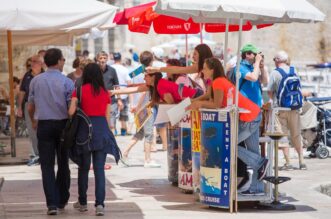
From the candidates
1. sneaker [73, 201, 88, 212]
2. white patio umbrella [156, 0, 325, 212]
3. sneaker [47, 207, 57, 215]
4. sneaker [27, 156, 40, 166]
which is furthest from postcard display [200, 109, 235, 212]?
sneaker [27, 156, 40, 166]

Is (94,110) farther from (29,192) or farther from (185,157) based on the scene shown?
(29,192)

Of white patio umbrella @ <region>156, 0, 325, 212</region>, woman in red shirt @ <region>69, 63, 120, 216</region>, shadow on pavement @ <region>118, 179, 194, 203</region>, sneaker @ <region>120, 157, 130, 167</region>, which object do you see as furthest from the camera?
sneaker @ <region>120, 157, 130, 167</region>

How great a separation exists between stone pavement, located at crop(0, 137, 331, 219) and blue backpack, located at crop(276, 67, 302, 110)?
1.07m

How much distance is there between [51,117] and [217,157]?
1.88 metres

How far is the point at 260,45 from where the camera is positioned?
40625 mm

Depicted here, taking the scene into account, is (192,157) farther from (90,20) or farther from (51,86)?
(90,20)

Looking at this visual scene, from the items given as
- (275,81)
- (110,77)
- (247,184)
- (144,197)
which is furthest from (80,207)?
(110,77)

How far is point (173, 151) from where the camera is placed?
42.5 ft

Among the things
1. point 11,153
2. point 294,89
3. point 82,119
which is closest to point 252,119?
point 82,119

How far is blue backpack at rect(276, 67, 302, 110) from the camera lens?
14.9 meters

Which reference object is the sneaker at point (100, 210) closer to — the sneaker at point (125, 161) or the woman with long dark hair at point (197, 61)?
the woman with long dark hair at point (197, 61)

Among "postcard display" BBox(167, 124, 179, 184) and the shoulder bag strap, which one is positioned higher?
the shoulder bag strap

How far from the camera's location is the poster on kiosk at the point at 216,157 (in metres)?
10.8

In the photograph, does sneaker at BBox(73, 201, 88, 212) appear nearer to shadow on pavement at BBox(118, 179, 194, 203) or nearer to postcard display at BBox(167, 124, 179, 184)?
shadow on pavement at BBox(118, 179, 194, 203)
